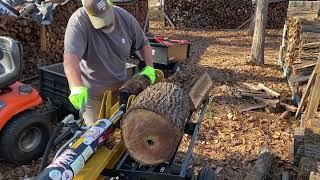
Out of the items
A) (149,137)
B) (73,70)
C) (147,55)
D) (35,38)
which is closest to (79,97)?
(73,70)

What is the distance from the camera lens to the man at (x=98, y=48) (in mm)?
3251

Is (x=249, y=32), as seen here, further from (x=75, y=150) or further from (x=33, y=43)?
(x=75, y=150)

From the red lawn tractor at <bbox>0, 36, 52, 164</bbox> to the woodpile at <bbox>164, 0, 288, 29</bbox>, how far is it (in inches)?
466

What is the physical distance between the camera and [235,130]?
20.3 ft

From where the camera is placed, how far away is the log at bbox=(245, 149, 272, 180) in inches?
175

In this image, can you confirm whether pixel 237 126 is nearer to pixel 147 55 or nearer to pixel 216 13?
pixel 147 55

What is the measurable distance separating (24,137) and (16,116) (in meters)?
0.35

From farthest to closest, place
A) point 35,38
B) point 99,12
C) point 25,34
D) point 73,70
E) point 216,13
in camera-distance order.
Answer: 1. point 216,13
2. point 35,38
3. point 25,34
4. point 99,12
5. point 73,70

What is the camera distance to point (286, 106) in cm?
682

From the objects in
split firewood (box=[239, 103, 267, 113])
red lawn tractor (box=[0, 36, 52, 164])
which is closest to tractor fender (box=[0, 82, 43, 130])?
red lawn tractor (box=[0, 36, 52, 164])

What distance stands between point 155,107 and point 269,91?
537 cm

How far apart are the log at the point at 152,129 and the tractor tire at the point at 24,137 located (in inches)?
106

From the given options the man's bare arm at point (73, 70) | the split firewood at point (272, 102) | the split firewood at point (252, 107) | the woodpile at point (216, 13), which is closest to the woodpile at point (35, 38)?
the split firewood at point (252, 107)

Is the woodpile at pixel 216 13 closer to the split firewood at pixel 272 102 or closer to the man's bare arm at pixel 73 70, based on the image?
the split firewood at pixel 272 102
